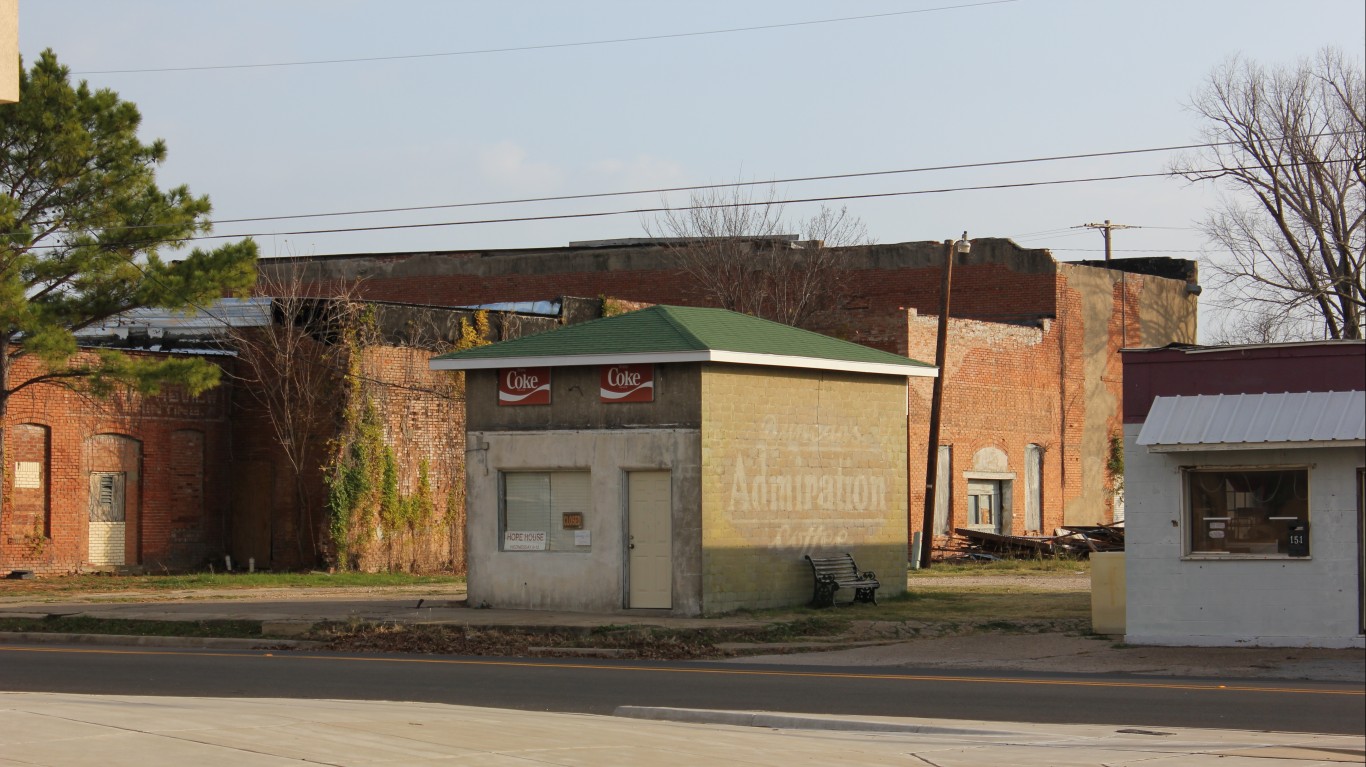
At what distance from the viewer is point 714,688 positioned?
643 inches

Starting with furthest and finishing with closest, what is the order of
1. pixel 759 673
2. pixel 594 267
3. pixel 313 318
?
pixel 594 267 < pixel 313 318 < pixel 759 673

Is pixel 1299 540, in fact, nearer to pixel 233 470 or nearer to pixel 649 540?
pixel 649 540

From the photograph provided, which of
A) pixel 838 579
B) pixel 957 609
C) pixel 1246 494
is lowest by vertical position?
pixel 957 609

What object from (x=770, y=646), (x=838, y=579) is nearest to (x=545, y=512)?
(x=838, y=579)

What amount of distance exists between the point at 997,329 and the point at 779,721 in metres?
34.5

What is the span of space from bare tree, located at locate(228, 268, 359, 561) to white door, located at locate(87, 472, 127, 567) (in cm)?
384

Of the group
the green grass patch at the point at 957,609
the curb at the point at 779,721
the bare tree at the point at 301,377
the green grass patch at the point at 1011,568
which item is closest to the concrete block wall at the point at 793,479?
the green grass patch at the point at 957,609

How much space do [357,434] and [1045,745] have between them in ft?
88.4

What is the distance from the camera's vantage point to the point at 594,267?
192ft

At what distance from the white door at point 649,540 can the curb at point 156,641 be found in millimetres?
5122

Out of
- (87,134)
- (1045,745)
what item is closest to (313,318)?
(87,134)

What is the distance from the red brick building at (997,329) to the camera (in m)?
44.3

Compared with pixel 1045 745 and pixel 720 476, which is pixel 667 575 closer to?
pixel 720 476

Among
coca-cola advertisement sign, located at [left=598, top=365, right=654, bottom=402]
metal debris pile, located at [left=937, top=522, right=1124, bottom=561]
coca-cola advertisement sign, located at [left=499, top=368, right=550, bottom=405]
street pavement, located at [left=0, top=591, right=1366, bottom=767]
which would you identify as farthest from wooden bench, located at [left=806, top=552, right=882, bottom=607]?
metal debris pile, located at [left=937, top=522, right=1124, bottom=561]
